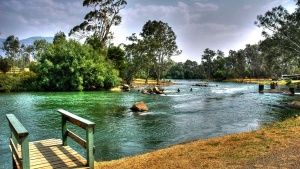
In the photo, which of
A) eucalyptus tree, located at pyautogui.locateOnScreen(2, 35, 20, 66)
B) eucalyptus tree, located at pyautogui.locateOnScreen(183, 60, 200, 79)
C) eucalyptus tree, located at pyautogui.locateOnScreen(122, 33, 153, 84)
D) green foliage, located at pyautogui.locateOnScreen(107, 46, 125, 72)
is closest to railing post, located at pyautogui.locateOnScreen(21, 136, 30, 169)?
green foliage, located at pyautogui.locateOnScreen(107, 46, 125, 72)

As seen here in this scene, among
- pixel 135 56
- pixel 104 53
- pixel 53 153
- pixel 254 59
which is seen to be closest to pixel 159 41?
pixel 135 56

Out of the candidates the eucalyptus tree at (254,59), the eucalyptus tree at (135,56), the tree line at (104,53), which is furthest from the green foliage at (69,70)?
the eucalyptus tree at (254,59)

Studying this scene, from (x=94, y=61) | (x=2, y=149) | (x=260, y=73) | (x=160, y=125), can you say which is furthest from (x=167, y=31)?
(x=2, y=149)

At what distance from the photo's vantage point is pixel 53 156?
7.06m

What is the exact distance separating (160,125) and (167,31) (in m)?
66.3

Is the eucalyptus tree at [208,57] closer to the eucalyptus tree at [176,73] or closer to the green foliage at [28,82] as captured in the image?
the eucalyptus tree at [176,73]

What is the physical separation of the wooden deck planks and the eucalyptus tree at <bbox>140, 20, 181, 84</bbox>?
63.7 m

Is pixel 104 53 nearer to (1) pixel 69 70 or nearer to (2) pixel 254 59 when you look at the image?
(1) pixel 69 70

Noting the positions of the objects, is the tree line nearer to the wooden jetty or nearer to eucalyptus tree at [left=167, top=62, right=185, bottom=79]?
the wooden jetty

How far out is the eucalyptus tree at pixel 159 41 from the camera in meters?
72.2

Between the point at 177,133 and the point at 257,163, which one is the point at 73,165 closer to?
the point at 257,163

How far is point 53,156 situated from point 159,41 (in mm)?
72304

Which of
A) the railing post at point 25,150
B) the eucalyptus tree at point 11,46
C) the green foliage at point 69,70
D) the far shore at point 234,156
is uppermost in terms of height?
the eucalyptus tree at point 11,46

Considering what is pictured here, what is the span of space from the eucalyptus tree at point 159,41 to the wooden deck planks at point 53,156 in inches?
2507
